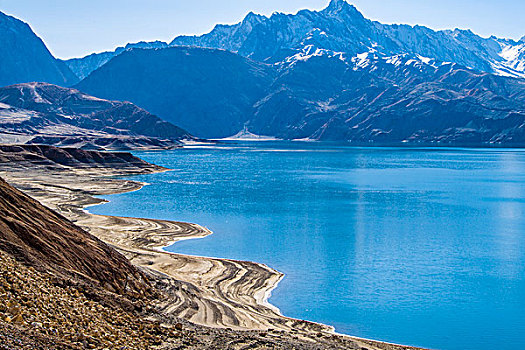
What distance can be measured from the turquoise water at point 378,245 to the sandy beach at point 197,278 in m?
2.39

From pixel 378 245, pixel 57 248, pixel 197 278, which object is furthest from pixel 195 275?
pixel 378 245

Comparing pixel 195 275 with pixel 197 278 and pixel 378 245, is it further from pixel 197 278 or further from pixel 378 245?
pixel 378 245

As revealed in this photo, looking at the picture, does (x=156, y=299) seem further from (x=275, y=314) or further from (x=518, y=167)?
(x=518, y=167)

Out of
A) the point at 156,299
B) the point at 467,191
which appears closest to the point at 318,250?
the point at 156,299

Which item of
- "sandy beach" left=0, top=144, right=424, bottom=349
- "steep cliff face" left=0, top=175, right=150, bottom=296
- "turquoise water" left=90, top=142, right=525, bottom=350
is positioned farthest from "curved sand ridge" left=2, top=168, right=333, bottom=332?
"steep cliff face" left=0, top=175, right=150, bottom=296

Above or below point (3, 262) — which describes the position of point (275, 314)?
below

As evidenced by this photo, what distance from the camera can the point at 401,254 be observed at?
61.3 metres

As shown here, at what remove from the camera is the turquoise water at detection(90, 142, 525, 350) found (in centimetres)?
4122

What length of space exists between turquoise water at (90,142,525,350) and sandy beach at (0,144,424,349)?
2.39 meters

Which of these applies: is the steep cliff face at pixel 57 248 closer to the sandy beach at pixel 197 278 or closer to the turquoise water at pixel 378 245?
the sandy beach at pixel 197 278

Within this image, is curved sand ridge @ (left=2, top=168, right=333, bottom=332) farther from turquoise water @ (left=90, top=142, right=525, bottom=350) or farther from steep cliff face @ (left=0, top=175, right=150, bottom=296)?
steep cliff face @ (left=0, top=175, right=150, bottom=296)

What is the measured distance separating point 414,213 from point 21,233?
231 ft

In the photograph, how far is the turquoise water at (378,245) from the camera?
41219 millimetres

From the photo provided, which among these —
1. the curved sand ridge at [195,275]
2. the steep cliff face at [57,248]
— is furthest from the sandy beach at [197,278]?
the steep cliff face at [57,248]
